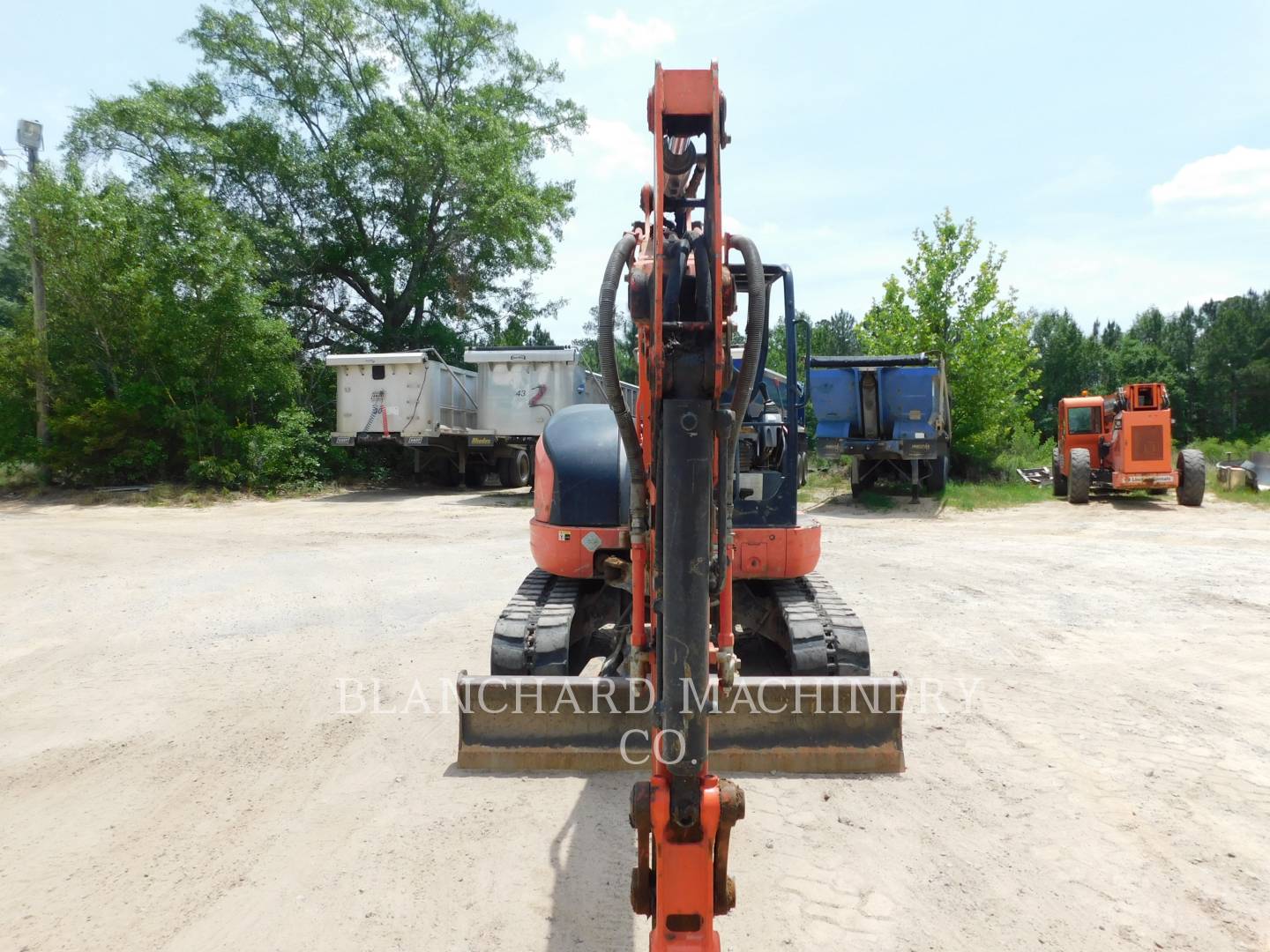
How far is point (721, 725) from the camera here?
3959 mm

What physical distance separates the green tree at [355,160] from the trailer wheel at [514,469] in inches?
268

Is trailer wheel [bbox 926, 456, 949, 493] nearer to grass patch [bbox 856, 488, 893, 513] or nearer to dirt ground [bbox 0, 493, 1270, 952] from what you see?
grass patch [bbox 856, 488, 893, 513]

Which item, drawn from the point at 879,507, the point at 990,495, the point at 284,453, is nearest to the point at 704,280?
the point at 879,507

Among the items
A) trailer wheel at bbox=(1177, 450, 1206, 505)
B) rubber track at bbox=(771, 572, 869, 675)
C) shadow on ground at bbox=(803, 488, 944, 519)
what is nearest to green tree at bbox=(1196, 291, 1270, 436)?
trailer wheel at bbox=(1177, 450, 1206, 505)

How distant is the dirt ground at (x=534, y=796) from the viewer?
2.95 metres

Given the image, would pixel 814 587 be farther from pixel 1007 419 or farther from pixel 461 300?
pixel 461 300

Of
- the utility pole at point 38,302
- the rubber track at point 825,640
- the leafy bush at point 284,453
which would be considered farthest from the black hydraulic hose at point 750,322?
the utility pole at point 38,302

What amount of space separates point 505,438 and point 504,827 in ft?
56.4

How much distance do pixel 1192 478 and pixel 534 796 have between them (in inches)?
680

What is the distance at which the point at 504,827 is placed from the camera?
11.8ft

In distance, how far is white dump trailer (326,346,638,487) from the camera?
62.8 ft

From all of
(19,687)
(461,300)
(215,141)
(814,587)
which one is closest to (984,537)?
(814,587)

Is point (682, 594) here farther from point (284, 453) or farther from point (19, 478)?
point (19, 478)

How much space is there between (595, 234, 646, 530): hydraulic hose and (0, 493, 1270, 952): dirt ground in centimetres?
153
